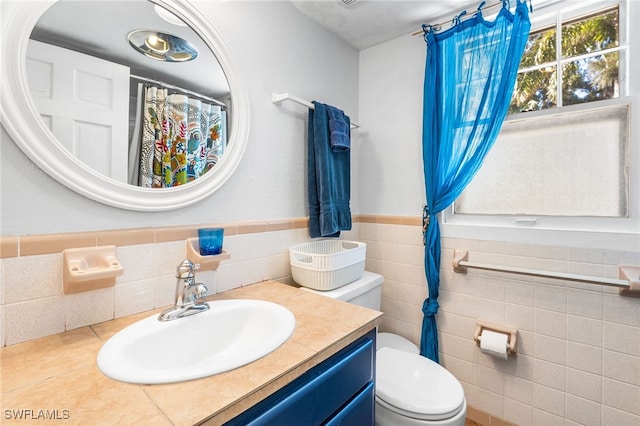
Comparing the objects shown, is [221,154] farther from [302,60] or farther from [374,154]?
[374,154]

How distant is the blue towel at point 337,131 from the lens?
156cm

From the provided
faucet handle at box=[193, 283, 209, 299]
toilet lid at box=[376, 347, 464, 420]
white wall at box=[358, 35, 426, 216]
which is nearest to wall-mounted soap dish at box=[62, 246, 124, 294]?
faucet handle at box=[193, 283, 209, 299]

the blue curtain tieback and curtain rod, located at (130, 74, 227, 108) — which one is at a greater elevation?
curtain rod, located at (130, 74, 227, 108)

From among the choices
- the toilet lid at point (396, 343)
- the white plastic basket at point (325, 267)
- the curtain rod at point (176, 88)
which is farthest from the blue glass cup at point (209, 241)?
the toilet lid at point (396, 343)

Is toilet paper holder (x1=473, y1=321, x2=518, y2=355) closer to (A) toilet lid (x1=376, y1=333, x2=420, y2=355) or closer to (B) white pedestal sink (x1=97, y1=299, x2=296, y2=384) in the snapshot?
Answer: (A) toilet lid (x1=376, y1=333, x2=420, y2=355)

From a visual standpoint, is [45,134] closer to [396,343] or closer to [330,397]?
[330,397]

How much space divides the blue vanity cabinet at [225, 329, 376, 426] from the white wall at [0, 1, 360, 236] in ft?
2.33

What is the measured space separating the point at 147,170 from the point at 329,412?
95cm

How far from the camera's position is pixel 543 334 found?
4.46ft

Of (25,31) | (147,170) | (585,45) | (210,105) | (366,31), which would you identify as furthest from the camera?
(366,31)

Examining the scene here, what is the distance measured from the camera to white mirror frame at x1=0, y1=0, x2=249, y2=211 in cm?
73

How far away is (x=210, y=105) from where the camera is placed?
1168mm

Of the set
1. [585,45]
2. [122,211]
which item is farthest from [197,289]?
[585,45]

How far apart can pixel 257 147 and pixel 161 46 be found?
51 cm
